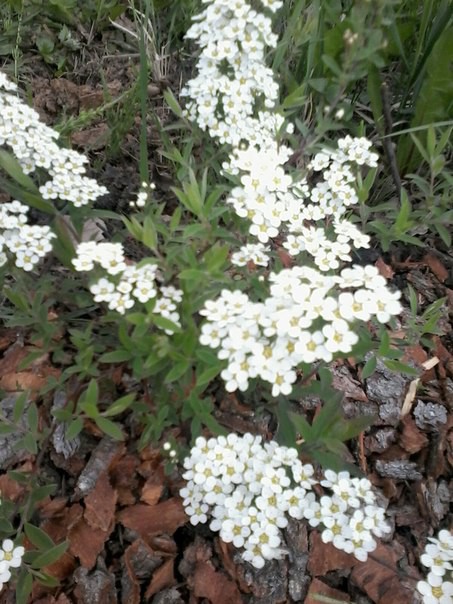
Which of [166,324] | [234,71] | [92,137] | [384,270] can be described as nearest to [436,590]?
[166,324]

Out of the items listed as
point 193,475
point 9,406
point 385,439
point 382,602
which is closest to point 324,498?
point 193,475

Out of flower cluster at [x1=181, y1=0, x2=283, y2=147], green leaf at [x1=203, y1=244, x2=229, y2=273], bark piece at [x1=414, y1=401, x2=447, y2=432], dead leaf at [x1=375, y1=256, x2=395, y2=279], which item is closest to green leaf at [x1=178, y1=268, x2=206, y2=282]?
green leaf at [x1=203, y1=244, x2=229, y2=273]

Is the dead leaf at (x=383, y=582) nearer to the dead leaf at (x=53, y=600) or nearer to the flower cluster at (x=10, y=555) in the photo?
the dead leaf at (x=53, y=600)

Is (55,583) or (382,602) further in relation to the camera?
(382,602)

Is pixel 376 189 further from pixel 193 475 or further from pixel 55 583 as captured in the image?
pixel 55 583

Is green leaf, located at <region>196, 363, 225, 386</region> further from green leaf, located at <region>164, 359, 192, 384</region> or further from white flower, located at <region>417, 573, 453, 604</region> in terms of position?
white flower, located at <region>417, 573, 453, 604</region>
